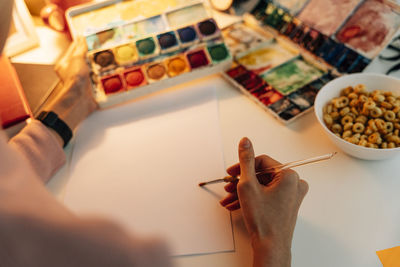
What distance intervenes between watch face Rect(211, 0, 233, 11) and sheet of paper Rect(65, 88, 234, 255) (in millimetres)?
412

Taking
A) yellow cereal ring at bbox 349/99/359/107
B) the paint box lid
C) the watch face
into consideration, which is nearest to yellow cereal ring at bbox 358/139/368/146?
yellow cereal ring at bbox 349/99/359/107

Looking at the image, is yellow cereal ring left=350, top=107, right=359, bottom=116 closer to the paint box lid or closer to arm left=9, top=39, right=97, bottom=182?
arm left=9, top=39, right=97, bottom=182

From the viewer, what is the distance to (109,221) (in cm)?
33

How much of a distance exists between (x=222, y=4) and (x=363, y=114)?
70 cm

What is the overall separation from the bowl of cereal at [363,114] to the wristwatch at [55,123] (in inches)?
26.6

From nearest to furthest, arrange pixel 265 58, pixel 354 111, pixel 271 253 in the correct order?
pixel 271 253 → pixel 354 111 → pixel 265 58

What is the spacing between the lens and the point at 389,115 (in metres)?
0.78

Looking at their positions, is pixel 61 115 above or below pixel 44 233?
below

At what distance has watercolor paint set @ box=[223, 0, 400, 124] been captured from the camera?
92 centimetres

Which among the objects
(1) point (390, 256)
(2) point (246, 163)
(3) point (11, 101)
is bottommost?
(1) point (390, 256)

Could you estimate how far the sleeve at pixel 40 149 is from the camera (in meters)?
0.78

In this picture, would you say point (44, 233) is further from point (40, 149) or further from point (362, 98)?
point (362, 98)

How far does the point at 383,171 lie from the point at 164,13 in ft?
2.62

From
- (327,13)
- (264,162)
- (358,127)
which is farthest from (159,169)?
(327,13)
